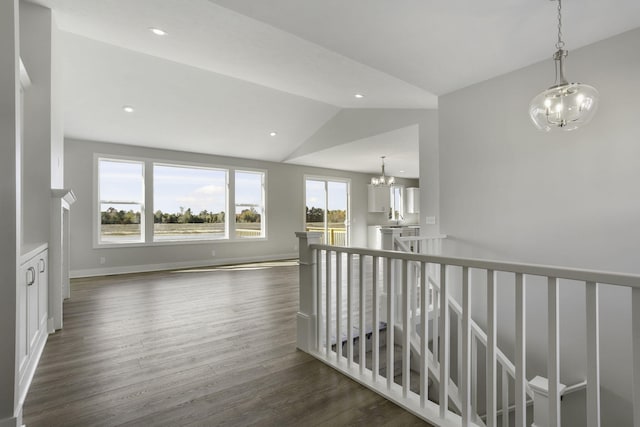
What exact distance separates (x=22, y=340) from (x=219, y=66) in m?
3.77

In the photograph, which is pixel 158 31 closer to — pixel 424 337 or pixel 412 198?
pixel 424 337

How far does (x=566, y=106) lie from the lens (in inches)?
84.0

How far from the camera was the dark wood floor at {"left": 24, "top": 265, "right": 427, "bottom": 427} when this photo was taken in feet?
6.20

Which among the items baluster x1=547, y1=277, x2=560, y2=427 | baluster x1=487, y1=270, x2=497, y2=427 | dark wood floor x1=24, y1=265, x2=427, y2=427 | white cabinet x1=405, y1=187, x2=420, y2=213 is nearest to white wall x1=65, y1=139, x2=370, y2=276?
white cabinet x1=405, y1=187, x2=420, y2=213

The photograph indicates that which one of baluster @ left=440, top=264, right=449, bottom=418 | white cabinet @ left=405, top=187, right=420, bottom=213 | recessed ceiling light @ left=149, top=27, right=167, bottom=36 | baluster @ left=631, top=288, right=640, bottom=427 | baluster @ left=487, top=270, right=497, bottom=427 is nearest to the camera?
baluster @ left=631, top=288, right=640, bottom=427

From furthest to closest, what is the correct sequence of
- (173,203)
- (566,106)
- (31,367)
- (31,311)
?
(173,203) < (31,311) < (31,367) < (566,106)

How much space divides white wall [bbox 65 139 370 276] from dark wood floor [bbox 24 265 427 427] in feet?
7.56

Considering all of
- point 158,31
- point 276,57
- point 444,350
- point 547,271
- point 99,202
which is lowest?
point 444,350

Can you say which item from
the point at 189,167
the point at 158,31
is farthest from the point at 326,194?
the point at 158,31

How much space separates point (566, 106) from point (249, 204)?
7027 millimetres

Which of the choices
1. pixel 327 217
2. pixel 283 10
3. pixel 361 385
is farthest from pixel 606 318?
pixel 327 217

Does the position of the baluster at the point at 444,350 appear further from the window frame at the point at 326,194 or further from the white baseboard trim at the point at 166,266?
the window frame at the point at 326,194

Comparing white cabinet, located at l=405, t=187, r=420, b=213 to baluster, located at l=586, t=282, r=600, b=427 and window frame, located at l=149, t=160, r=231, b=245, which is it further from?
baluster, located at l=586, t=282, r=600, b=427

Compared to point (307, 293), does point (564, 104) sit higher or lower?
higher
